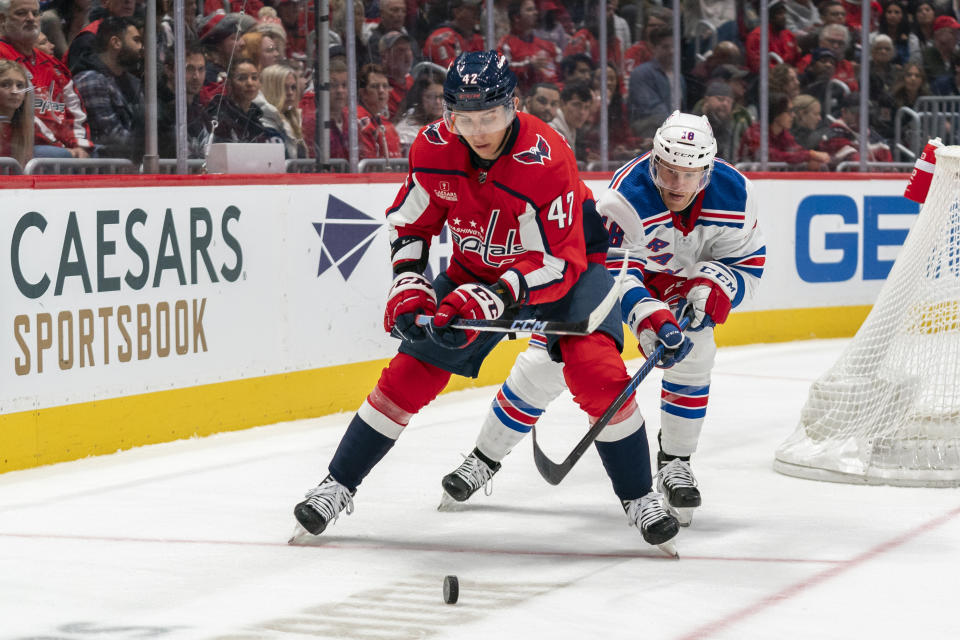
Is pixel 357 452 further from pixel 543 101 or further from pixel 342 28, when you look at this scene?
pixel 543 101

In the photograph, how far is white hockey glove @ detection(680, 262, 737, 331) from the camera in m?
3.44

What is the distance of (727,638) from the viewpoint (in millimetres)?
2562

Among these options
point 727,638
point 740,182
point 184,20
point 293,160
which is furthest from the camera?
point 293,160

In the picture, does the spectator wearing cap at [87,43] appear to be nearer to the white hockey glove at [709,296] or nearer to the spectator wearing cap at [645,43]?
the white hockey glove at [709,296]

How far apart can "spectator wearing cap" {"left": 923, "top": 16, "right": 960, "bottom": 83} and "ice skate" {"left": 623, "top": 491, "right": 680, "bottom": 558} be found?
6.84 meters

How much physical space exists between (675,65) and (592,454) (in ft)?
12.0

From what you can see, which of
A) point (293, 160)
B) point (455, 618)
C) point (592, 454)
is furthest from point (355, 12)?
point (455, 618)

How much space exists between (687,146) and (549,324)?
1.90ft

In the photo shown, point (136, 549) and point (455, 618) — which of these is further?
point (136, 549)

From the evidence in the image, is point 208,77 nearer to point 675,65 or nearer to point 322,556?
point 322,556

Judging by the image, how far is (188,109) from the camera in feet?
17.1

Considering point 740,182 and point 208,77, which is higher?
point 208,77

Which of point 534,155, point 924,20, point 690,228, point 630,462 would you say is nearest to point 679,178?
point 690,228

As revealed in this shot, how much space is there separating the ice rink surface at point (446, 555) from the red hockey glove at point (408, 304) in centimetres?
55
